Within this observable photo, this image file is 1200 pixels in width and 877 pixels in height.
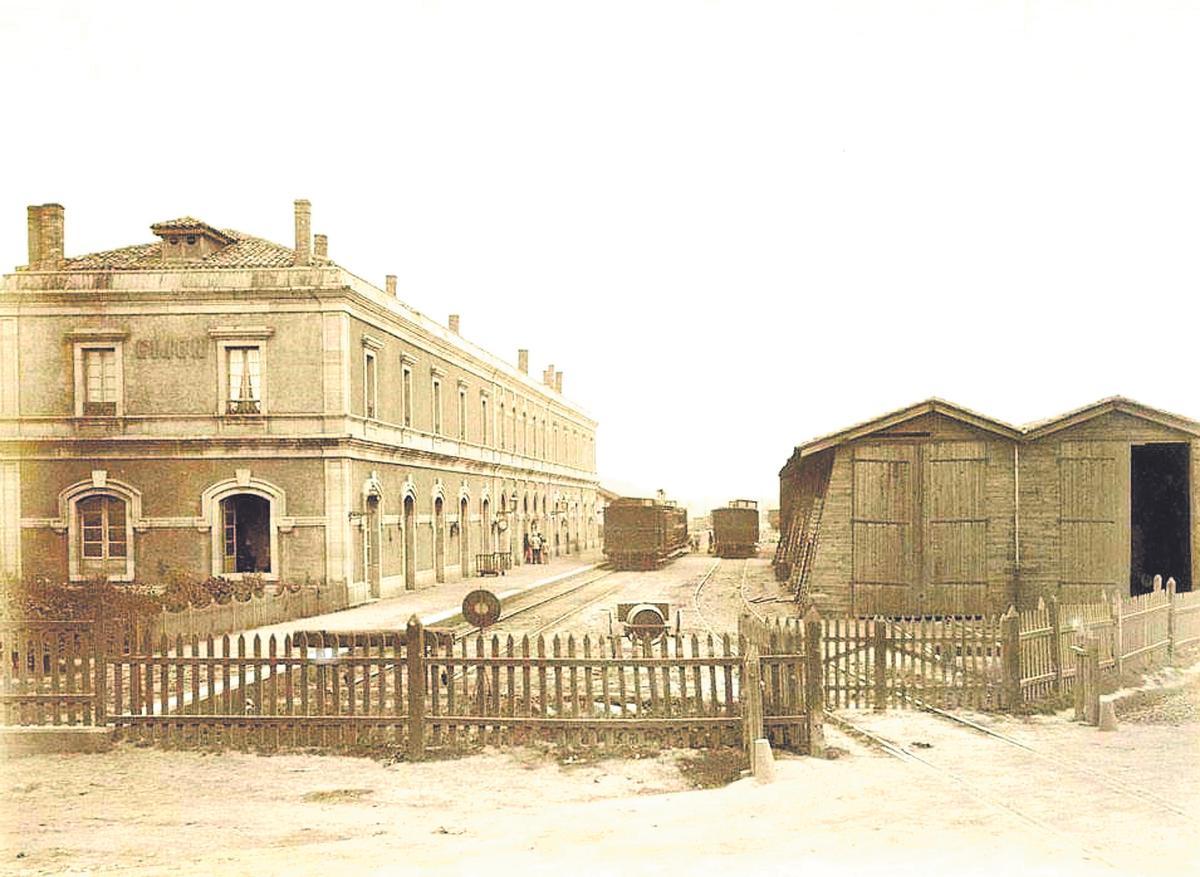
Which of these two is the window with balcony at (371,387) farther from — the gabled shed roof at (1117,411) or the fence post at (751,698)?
the fence post at (751,698)

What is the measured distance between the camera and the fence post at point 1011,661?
39.8ft

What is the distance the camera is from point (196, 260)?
90.0 ft

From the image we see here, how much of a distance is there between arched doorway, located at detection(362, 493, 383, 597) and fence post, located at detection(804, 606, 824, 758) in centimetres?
2024

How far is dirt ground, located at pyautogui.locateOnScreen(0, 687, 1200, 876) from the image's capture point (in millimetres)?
7105

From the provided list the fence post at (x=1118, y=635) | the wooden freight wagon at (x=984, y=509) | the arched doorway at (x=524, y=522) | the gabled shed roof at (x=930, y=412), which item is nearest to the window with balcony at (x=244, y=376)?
the wooden freight wagon at (x=984, y=509)

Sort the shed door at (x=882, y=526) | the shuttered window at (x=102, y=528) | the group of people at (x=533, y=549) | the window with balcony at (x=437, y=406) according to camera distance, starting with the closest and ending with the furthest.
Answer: the shed door at (x=882, y=526) < the shuttered window at (x=102, y=528) < the window with balcony at (x=437, y=406) < the group of people at (x=533, y=549)

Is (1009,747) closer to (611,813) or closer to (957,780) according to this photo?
(957,780)

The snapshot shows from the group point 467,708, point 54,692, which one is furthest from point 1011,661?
point 54,692

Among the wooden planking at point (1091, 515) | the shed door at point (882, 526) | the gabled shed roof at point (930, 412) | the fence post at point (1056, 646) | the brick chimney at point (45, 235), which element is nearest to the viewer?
the fence post at point (1056, 646)

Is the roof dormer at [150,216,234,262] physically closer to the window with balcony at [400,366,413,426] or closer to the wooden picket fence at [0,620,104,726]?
the window with balcony at [400,366,413,426]

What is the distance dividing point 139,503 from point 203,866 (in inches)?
823

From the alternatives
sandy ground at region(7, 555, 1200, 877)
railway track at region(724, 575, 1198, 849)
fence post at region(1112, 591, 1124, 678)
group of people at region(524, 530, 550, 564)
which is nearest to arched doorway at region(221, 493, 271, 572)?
sandy ground at region(7, 555, 1200, 877)

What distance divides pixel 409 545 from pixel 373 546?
3.32 m

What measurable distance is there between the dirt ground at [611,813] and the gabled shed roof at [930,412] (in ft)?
34.0
